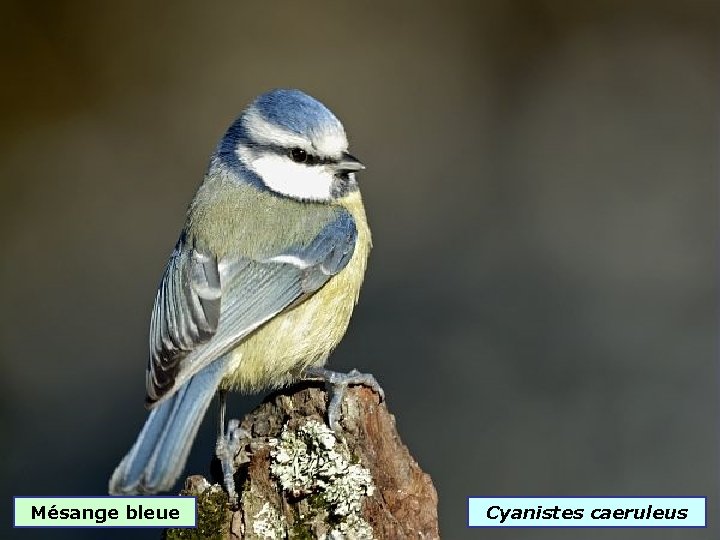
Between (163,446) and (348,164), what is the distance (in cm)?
73

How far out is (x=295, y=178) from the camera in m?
2.39

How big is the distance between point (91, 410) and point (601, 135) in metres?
2.18

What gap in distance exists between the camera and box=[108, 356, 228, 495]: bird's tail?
6.44ft

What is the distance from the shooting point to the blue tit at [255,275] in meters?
2.04

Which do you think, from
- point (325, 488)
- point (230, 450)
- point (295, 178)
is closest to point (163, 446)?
point (230, 450)

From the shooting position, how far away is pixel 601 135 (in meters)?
4.36

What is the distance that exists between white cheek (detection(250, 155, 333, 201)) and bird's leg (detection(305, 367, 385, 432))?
16.9 inches

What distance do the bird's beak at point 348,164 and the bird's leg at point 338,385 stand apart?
0.46 m

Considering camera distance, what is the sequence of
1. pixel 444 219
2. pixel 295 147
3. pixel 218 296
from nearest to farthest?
→ 1. pixel 218 296
2. pixel 295 147
3. pixel 444 219

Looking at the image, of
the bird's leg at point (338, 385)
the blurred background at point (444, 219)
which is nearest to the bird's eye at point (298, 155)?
the bird's leg at point (338, 385)

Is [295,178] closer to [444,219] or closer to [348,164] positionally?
[348,164]

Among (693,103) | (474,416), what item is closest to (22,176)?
(474,416)

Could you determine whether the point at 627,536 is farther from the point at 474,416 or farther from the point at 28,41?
the point at 28,41

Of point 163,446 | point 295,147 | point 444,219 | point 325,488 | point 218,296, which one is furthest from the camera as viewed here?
point 444,219
